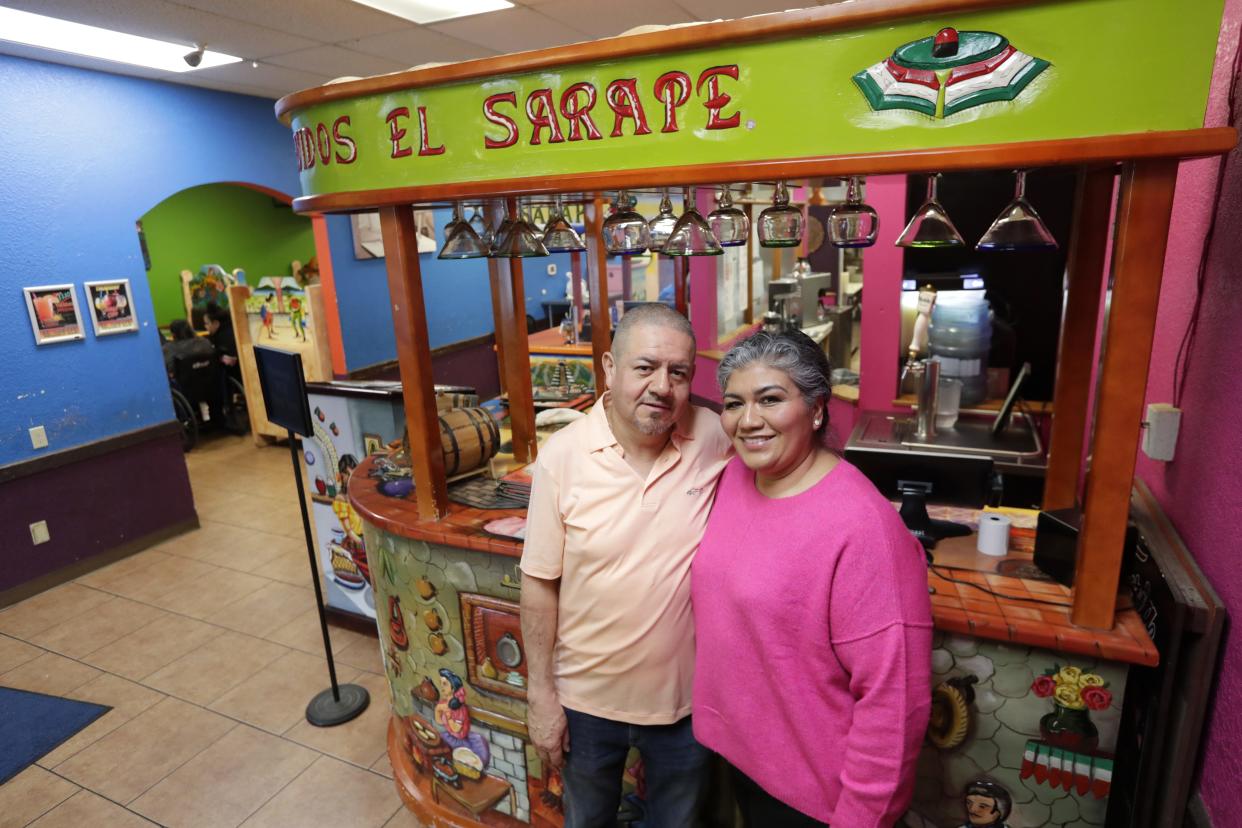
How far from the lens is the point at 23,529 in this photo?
502 cm

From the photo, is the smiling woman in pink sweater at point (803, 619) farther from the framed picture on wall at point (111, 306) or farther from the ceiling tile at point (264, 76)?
the framed picture on wall at point (111, 306)

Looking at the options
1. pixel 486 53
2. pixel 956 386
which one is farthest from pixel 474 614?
pixel 486 53

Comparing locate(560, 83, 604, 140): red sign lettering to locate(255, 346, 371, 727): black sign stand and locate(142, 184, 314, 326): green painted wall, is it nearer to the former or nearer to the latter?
locate(255, 346, 371, 727): black sign stand

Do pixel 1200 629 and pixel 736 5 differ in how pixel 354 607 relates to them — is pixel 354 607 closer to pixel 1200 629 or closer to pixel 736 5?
pixel 1200 629

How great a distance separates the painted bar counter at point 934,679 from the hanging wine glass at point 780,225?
120 centimetres

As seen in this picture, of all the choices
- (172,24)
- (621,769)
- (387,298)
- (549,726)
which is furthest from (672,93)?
(387,298)

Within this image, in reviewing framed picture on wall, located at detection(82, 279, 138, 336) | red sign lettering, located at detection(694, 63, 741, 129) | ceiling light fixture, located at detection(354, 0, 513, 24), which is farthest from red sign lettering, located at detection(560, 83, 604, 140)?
framed picture on wall, located at detection(82, 279, 138, 336)

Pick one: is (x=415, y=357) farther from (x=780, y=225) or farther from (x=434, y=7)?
(x=434, y=7)

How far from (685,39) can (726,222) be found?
3.16 feet

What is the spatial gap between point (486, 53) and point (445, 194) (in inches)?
170

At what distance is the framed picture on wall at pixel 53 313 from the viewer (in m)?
4.97

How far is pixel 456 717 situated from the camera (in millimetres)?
2797

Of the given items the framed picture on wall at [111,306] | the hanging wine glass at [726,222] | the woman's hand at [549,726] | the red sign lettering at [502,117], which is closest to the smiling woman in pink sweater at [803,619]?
the woman's hand at [549,726]

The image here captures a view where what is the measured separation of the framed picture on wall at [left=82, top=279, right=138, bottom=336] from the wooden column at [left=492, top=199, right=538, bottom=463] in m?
3.68
